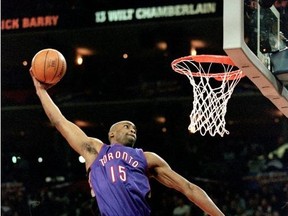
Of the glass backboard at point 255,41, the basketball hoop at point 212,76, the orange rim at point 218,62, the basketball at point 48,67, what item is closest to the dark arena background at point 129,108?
the basketball hoop at point 212,76

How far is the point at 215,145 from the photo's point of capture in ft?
37.1

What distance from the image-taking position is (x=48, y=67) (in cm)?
410

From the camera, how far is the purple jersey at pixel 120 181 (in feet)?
12.0

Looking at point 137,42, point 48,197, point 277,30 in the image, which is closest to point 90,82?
point 137,42

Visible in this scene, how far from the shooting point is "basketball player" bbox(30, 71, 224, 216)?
3654mm

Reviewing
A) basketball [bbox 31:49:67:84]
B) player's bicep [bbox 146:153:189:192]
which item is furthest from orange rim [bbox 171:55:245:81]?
player's bicep [bbox 146:153:189:192]

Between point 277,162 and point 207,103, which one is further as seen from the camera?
point 277,162

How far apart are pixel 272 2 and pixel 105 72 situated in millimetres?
8395

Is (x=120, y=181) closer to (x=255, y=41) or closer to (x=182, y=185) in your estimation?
(x=182, y=185)

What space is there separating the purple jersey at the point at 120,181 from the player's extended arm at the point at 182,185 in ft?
0.21

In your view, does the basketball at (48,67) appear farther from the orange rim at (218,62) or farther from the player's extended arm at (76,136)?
the orange rim at (218,62)

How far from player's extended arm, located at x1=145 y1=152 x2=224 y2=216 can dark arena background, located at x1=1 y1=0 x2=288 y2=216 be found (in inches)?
255

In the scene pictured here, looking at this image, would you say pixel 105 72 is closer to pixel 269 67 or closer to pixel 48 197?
pixel 48 197

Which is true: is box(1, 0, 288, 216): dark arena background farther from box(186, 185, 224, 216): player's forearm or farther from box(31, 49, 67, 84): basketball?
box(186, 185, 224, 216): player's forearm
